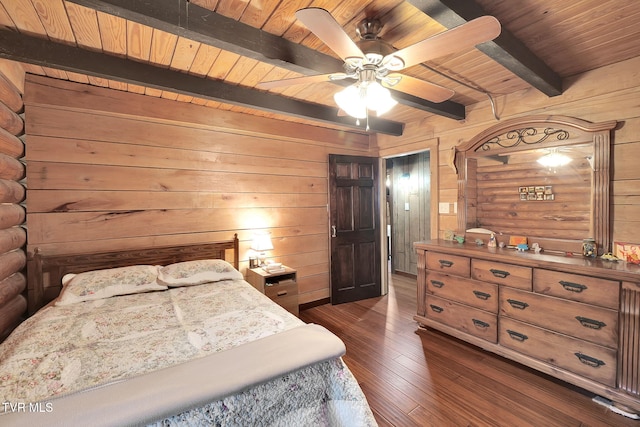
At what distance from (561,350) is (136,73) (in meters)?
3.73

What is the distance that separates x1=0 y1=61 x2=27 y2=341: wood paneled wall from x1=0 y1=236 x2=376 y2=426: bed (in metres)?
0.31

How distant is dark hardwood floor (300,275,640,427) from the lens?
70.6 inches

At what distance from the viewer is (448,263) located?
2771 mm

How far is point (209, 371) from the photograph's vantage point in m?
1.15

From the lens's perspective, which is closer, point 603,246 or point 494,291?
point 603,246

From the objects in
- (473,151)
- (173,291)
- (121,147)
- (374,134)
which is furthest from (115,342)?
(374,134)

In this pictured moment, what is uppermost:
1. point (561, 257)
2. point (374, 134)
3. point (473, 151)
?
point (374, 134)

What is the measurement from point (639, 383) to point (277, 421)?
223 centimetres

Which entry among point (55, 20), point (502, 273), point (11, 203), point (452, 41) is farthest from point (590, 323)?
point (11, 203)

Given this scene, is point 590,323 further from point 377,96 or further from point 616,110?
point 377,96

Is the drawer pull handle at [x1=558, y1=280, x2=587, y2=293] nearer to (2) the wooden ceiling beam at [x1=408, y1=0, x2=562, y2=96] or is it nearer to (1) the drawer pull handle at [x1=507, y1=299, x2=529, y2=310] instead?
(1) the drawer pull handle at [x1=507, y1=299, x2=529, y2=310]

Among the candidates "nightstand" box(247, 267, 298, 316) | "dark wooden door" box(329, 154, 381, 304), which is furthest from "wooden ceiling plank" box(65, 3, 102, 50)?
"dark wooden door" box(329, 154, 381, 304)

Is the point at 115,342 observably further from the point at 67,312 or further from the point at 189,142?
the point at 189,142

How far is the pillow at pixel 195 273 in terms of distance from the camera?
99.0 inches
